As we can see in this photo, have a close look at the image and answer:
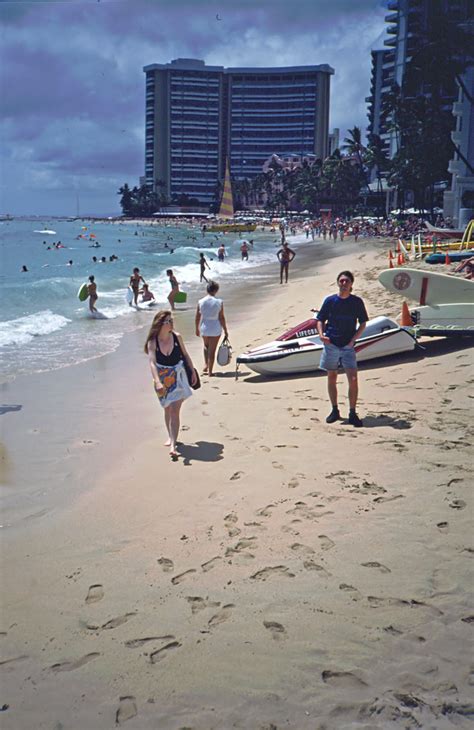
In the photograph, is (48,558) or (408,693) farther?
(48,558)

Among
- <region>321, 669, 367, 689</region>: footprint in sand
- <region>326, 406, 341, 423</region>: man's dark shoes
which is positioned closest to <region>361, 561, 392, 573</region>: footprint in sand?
<region>321, 669, 367, 689</region>: footprint in sand

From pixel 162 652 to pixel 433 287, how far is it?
327 inches

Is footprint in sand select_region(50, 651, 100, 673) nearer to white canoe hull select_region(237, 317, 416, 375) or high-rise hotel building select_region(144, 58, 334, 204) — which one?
white canoe hull select_region(237, 317, 416, 375)

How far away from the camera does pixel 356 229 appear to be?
6006 cm

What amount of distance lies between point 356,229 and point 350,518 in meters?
58.5

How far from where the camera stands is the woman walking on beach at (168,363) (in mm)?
5824

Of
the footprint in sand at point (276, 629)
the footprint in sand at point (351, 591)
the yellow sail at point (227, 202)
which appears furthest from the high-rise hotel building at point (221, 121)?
the footprint in sand at point (276, 629)

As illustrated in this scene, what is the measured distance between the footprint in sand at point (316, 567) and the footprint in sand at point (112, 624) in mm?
1087

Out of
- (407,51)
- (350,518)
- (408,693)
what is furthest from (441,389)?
(407,51)

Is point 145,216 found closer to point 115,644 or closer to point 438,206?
point 438,206

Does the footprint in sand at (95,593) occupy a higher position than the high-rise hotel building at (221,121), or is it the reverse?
the high-rise hotel building at (221,121)

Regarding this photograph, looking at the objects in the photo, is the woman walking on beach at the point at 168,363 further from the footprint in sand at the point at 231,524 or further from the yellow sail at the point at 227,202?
the yellow sail at the point at 227,202

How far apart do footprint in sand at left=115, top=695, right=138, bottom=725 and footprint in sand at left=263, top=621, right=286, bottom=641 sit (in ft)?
2.58

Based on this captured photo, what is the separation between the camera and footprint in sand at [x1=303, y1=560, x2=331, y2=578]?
373 cm
